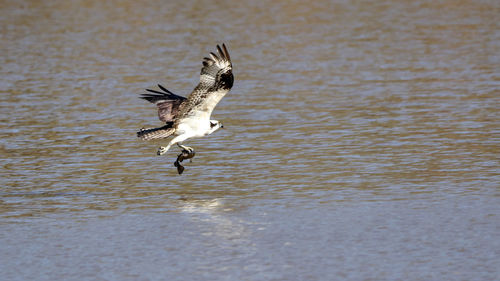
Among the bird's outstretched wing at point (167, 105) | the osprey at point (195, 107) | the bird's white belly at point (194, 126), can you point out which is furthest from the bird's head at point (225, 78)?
the bird's outstretched wing at point (167, 105)

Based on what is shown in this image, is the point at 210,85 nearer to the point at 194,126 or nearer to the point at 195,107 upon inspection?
the point at 195,107

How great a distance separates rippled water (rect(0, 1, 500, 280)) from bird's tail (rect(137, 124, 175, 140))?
0.65 m

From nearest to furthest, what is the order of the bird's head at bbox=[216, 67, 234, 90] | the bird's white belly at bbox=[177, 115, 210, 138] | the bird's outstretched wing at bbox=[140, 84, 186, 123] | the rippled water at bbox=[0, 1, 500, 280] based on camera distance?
the rippled water at bbox=[0, 1, 500, 280]
the bird's head at bbox=[216, 67, 234, 90]
the bird's white belly at bbox=[177, 115, 210, 138]
the bird's outstretched wing at bbox=[140, 84, 186, 123]

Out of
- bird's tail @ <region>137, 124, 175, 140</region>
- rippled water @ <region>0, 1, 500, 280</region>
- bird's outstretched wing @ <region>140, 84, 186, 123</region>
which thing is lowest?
rippled water @ <region>0, 1, 500, 280</region>

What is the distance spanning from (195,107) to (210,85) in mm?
665

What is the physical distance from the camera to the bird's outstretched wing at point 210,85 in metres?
11.5

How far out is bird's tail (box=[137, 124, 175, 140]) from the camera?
1230 centimetres

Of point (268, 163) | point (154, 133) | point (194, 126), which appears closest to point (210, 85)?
point (194, 126)

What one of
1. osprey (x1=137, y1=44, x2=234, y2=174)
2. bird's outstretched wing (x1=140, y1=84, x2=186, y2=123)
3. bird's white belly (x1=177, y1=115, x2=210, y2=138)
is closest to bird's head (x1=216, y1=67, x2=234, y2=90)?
osprey (x1=137, y1=44, x2=234, y2=174)

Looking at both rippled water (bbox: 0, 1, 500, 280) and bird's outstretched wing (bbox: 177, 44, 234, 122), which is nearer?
rippled water (bbox: 0, 1, 500, 280)

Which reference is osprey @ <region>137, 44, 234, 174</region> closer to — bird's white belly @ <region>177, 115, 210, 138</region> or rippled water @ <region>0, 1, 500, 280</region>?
bird's white belly @ <region>177, 115, 210, 138</region>

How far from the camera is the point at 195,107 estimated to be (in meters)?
12.3

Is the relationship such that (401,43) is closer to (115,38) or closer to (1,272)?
(115,38)

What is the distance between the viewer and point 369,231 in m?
9.88
